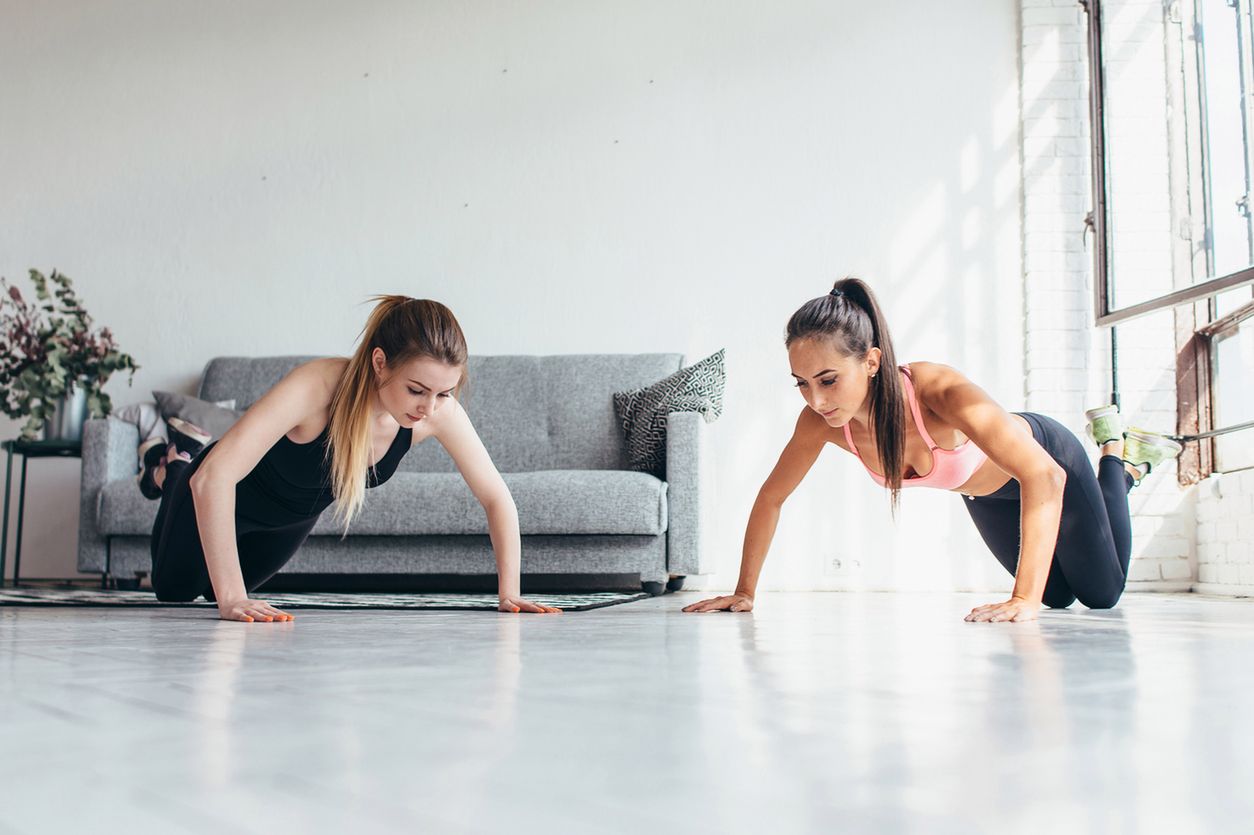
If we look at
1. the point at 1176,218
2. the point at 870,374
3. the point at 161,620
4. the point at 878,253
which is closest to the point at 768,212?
the point at 878,253

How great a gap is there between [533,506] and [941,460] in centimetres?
174

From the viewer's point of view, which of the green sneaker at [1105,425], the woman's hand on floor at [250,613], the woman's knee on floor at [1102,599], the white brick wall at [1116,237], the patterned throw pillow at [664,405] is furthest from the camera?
the white brick wall at [1116,237]

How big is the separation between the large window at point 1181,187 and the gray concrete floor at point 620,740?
3190 millimetres

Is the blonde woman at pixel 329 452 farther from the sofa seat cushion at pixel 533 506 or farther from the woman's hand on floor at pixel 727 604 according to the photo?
the sofa seat cushion at pixel 533 506

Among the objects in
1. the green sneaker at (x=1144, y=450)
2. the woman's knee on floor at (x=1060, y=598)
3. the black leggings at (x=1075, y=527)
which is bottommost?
the woman's knee on floor at (x=1060, y=598)

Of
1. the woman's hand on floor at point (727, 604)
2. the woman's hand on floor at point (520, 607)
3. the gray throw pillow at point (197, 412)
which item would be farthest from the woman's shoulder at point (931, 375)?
the gray throw pillow at point (197, 412)

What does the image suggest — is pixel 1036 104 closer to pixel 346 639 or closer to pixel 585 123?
pixel 585 123

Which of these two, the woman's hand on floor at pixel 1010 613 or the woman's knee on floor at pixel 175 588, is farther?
the woman's knee on floor at pixel 175 588

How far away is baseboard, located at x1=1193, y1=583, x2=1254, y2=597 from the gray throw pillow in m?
4.13

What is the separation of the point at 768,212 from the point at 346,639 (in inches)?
158

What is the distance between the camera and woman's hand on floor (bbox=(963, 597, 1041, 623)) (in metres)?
1.81

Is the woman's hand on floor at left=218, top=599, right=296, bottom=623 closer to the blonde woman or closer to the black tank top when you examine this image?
the blonde woman

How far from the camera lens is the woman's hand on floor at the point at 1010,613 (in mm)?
1812

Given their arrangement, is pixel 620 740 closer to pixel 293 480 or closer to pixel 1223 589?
pixel 293 480
